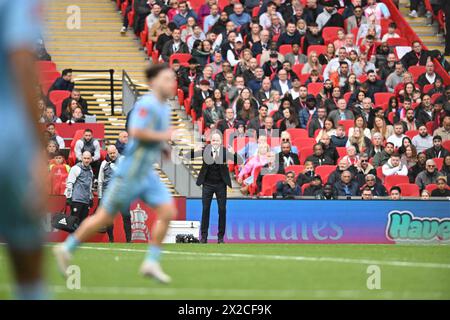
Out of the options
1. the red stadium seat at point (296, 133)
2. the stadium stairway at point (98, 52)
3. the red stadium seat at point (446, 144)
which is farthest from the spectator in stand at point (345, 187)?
the stadium stairway at point (98, 52)

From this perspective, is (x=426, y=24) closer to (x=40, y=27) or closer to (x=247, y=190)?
(x=247, y=190)

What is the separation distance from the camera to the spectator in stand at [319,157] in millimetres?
22798

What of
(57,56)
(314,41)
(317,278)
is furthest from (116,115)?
(317,278)

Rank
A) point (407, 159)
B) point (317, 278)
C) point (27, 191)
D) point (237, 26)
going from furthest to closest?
point (237, 26) → point (407, 159) → point (317, 278) → point (27, 191)

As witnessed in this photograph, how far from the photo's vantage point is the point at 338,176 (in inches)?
872

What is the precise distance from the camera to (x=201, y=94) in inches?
961

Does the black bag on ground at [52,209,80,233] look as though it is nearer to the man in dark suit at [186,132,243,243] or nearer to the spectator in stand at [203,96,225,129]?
the man in dark suit at [186,132,243,243]

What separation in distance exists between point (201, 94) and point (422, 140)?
502 centimetres

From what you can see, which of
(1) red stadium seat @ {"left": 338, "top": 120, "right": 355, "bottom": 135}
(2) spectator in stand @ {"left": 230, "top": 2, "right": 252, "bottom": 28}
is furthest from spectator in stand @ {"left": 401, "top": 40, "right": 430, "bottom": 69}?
(2) spectator in stand @ {"left": 230, "top": 2, "right": 252, "bottom": 28}

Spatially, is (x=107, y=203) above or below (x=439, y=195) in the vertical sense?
above

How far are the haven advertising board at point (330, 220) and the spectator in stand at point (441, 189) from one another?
50.1 inches

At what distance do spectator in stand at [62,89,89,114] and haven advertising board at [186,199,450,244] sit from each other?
4.21 meters

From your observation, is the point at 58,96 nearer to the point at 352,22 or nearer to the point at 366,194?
the point at 366,194

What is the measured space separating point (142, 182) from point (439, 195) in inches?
511
